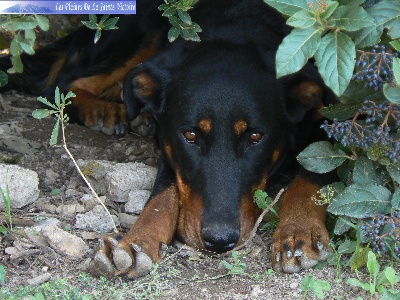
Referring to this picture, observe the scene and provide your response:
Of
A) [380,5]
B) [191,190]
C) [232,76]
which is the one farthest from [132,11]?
[380,5]

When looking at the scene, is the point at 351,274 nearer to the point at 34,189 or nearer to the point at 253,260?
the point at 253,260

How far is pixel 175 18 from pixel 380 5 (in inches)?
39.4

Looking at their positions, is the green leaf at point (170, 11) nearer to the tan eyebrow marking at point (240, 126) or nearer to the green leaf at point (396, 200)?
the tan eyebrow marking at point (240, 126)

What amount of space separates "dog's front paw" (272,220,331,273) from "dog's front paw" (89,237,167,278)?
0.55 meters

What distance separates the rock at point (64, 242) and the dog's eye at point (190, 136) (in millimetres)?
743

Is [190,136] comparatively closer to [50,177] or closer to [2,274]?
[50,177]

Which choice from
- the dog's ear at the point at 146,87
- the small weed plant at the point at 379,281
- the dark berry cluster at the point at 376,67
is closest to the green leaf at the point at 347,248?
the small weed plant at the point at 379,281

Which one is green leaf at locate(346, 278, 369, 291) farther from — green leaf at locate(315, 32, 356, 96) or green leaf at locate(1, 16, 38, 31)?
green leaf at locate(1, 16, 38, 31)

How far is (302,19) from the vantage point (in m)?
2.86

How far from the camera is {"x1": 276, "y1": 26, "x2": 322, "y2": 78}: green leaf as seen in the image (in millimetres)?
2867

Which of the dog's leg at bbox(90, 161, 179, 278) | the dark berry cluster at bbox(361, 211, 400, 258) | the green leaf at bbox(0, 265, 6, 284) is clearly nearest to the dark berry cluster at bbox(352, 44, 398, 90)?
the dark berry cluster at bbox(361, 211, 400, 258)

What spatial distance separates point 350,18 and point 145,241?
1.30 metres

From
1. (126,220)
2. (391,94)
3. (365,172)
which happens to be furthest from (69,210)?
(391,94)

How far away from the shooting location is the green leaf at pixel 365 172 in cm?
338
